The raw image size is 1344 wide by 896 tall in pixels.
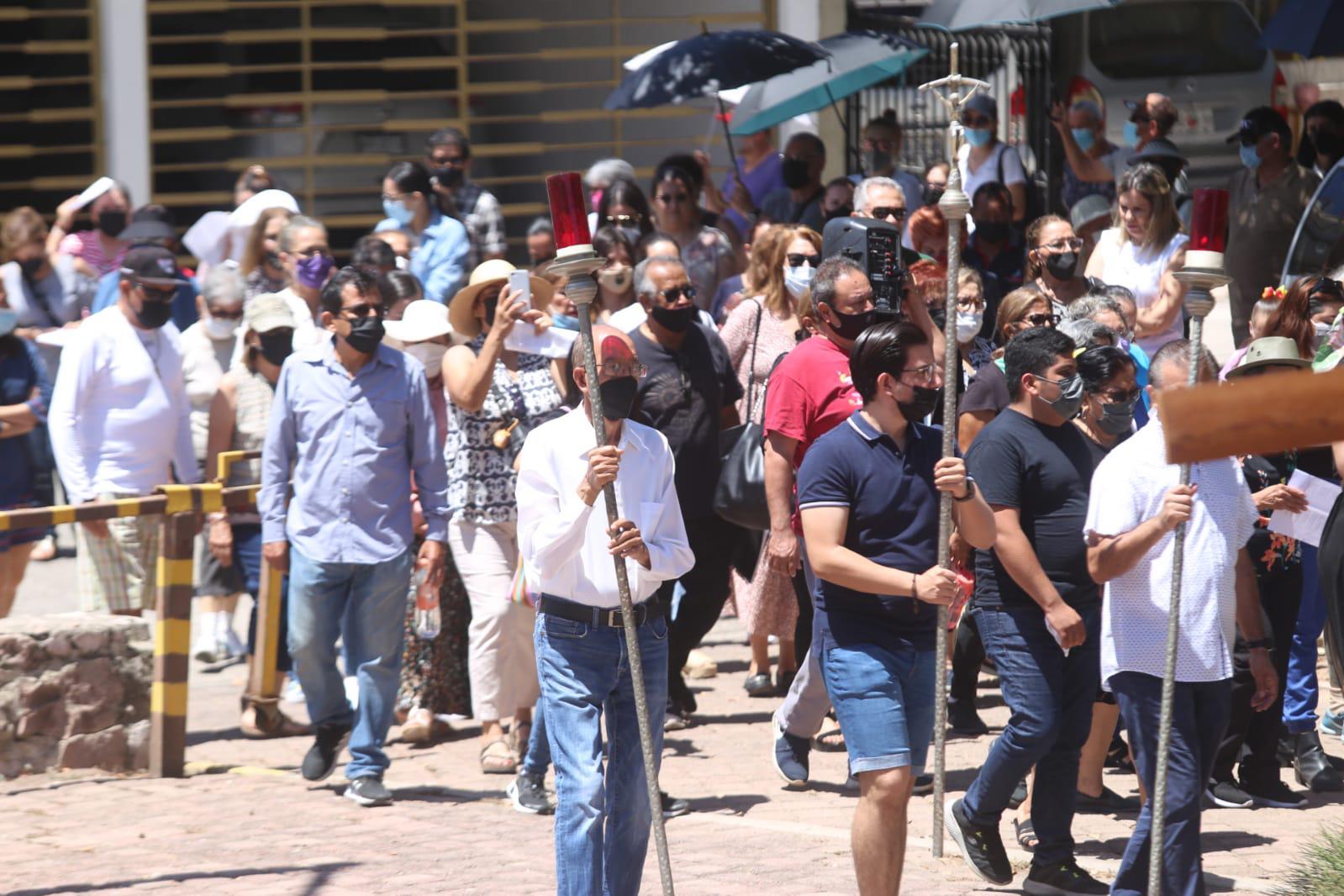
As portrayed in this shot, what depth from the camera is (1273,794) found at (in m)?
7.58

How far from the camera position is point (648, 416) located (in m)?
8.59

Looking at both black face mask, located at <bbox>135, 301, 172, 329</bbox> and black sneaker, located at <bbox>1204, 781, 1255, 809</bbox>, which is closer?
black sneaker, located at <bbox>1204, 781, 1255, 809</bbox>

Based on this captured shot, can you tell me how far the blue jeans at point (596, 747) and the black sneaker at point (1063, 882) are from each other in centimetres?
142

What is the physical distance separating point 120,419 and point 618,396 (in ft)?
13.9

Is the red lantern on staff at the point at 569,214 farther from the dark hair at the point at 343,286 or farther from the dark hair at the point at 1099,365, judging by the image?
the dark hair at the point at 343,286

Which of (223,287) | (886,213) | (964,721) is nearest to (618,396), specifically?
(964,721)

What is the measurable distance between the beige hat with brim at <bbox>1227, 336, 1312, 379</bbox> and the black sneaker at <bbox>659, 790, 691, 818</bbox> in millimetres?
2764

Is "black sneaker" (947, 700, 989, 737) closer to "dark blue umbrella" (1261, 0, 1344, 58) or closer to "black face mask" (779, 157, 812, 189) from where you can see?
"black face mask" (779, 157, 812, 189)

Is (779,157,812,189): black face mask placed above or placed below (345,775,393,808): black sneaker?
above

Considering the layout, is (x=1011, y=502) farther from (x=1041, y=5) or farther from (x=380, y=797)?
(x=1041, y=5)

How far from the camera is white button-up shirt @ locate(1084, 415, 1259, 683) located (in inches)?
231

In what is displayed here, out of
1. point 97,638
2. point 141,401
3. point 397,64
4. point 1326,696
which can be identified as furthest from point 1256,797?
point 397,64

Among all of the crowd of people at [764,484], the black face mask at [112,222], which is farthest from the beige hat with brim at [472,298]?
the black face mask at [112,222]

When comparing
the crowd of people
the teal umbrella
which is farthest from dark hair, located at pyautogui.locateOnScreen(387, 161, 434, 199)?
the teal umbrella
